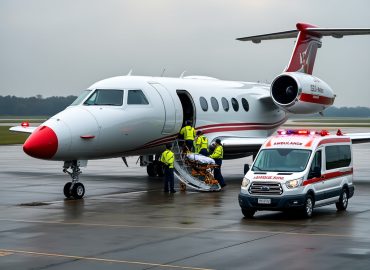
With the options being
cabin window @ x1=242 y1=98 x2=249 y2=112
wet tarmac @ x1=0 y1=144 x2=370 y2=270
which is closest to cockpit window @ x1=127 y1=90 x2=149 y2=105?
wet tarmac @ x1=0 y1=144 x2=370 y2=270

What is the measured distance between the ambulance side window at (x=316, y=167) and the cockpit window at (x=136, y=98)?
26.1 feet

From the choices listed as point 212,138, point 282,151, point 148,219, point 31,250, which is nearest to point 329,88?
point 212,138

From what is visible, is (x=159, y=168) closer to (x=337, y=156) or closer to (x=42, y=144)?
(x=42, y=144)

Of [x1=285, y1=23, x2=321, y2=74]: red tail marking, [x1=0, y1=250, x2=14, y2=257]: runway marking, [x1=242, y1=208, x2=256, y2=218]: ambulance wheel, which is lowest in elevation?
[x1=242, y1=208, x2=256, y2=218]: ambulance wheel

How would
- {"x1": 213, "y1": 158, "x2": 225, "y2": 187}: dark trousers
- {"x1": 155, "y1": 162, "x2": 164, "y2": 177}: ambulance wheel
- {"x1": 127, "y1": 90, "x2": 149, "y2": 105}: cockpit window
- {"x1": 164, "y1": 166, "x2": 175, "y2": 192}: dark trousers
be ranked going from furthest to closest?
{"x1": 155, "y1": 162, "x2": 164, "y2": 177}: ambulance wheel
{"x1": 213, "y1": 158, "x2": 225, "y2": 187}: dark trousers
{"x1": 127, "y1": 90, "x2": 149, "y2": 105}: cockpit window
{"x1": 164, "y1": 166, "x2": 175, "y2": 192}: dark trousers

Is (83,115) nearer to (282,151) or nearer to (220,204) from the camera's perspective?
(220,204)

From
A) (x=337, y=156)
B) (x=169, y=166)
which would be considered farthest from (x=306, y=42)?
(x=337, y=156)

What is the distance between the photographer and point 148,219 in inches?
697

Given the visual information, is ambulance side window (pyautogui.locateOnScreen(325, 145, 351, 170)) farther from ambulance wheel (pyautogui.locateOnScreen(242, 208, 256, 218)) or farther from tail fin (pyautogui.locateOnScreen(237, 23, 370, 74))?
tail fin (pyautogui.locateOnScreen(237, 23, 370, 74))

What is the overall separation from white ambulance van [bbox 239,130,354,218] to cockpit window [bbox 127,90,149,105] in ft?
20.7

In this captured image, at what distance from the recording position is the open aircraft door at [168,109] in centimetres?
2593

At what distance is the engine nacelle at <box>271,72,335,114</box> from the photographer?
28422 mm

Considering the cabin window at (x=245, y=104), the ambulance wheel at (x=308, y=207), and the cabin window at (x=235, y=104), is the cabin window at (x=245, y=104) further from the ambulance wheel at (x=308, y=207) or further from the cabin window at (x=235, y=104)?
the ambulance wheel at (x=308, y=207)

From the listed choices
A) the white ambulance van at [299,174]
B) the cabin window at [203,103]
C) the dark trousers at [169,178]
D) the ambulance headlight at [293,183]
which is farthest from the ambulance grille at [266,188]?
the cabin window at [203,103]
